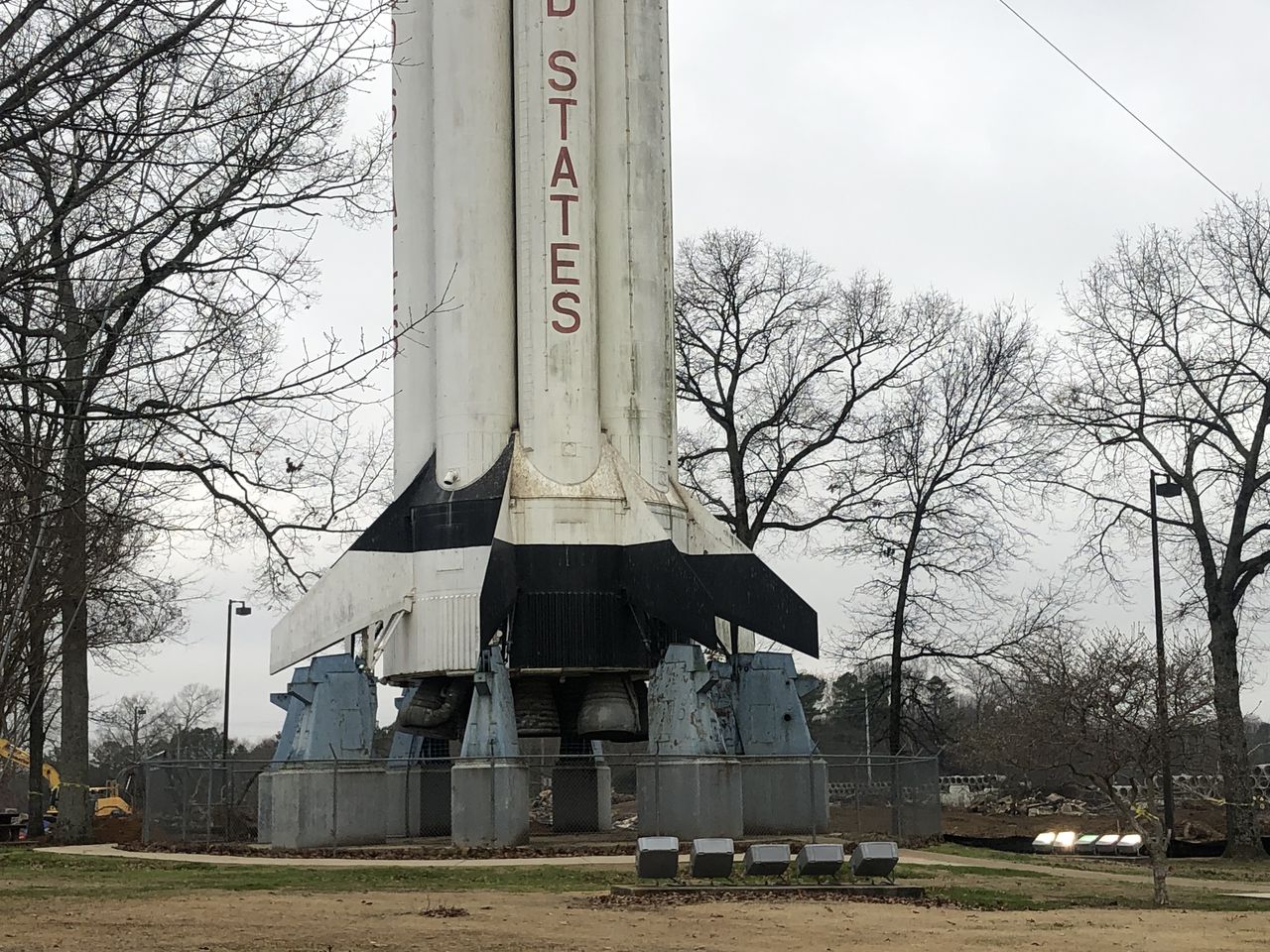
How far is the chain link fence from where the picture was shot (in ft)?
80.9

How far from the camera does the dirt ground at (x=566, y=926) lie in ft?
42.2

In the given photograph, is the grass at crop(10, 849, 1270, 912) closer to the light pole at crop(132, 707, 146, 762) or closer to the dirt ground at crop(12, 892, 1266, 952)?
the dirt ground at crop(12, 892, 1266, 952)

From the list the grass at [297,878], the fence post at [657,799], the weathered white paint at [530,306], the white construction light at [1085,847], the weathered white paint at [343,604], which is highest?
the weathered white paint at [530,306]

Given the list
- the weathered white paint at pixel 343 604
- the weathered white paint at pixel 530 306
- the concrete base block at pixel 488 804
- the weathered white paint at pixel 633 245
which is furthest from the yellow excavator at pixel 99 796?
the weathered white paint at pixel 633 245

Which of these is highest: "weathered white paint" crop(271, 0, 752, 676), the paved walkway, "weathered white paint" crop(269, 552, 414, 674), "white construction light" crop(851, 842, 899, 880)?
"weathered white paint" crop(271, 0, 752, 676)

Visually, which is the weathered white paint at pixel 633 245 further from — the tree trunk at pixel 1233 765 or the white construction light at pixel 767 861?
the tree trunk at pixel 1233 765

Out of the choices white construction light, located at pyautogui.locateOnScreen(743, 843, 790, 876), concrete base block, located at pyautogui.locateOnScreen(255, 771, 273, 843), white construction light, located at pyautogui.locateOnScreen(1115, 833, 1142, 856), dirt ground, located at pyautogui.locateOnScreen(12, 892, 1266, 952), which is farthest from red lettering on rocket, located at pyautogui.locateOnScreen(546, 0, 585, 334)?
white construction light, located at pyautogui.locateOnScreen(1115, 833, 1142, 856)

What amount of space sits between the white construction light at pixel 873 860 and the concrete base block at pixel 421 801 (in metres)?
11.1

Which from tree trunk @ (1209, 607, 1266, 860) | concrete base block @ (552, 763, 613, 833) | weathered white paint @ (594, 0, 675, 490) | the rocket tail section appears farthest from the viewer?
tree trunk @ (1209, 607, 1266, 860)

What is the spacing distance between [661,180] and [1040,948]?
17.5 meters

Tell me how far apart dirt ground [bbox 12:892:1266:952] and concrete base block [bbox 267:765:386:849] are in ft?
27.9

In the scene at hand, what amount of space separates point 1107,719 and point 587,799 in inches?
446

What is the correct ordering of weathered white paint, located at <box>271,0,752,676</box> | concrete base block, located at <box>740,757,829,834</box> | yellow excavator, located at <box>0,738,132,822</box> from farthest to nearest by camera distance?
1. yellow excavator, located at <box>0,738,132,822</box>
2. concrete base block, located at <box>740,757,829,834</box>
3. weathered white paint, located at <box>271,0,752,676</box>

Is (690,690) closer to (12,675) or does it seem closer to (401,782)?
(401,782)
